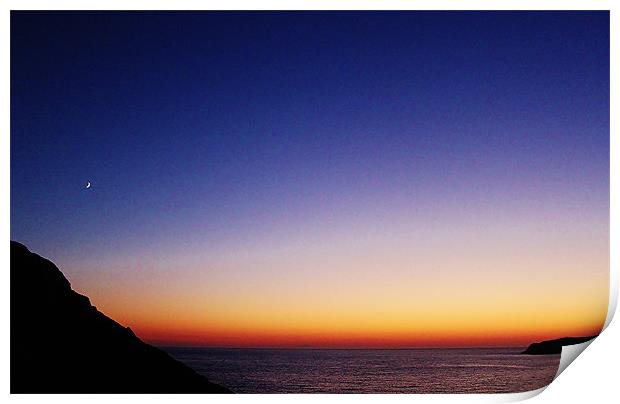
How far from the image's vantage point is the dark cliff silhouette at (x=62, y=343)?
482 cm

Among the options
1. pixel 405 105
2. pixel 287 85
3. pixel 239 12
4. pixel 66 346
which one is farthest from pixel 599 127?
pixel 66 346

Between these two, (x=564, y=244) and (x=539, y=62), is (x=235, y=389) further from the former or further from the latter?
(x=539, y=62)

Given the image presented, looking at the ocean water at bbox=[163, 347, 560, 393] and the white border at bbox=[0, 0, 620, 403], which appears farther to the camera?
the ocean water at bbox=[163, 347, 560, 393]

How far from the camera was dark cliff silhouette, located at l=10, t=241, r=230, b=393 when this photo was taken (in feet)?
15.8

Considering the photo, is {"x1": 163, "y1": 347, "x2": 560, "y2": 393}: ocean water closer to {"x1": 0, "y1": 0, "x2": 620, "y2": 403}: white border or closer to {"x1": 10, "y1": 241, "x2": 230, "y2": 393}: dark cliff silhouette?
{"x1": 10, "y1": 241, "x2": 230, "y2": 393}: dark cliff silhouette

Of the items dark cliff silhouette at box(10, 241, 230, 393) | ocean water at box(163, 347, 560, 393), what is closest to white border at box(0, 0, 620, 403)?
dark cliff silhouette at box(10, 241, 230, 393)

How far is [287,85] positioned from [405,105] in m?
0.74

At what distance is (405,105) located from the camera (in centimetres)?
493

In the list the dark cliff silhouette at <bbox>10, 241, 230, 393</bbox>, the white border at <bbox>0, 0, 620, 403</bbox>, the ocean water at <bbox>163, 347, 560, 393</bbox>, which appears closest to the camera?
the white border at <bbox>0, 0, 620, 403</bbox>
